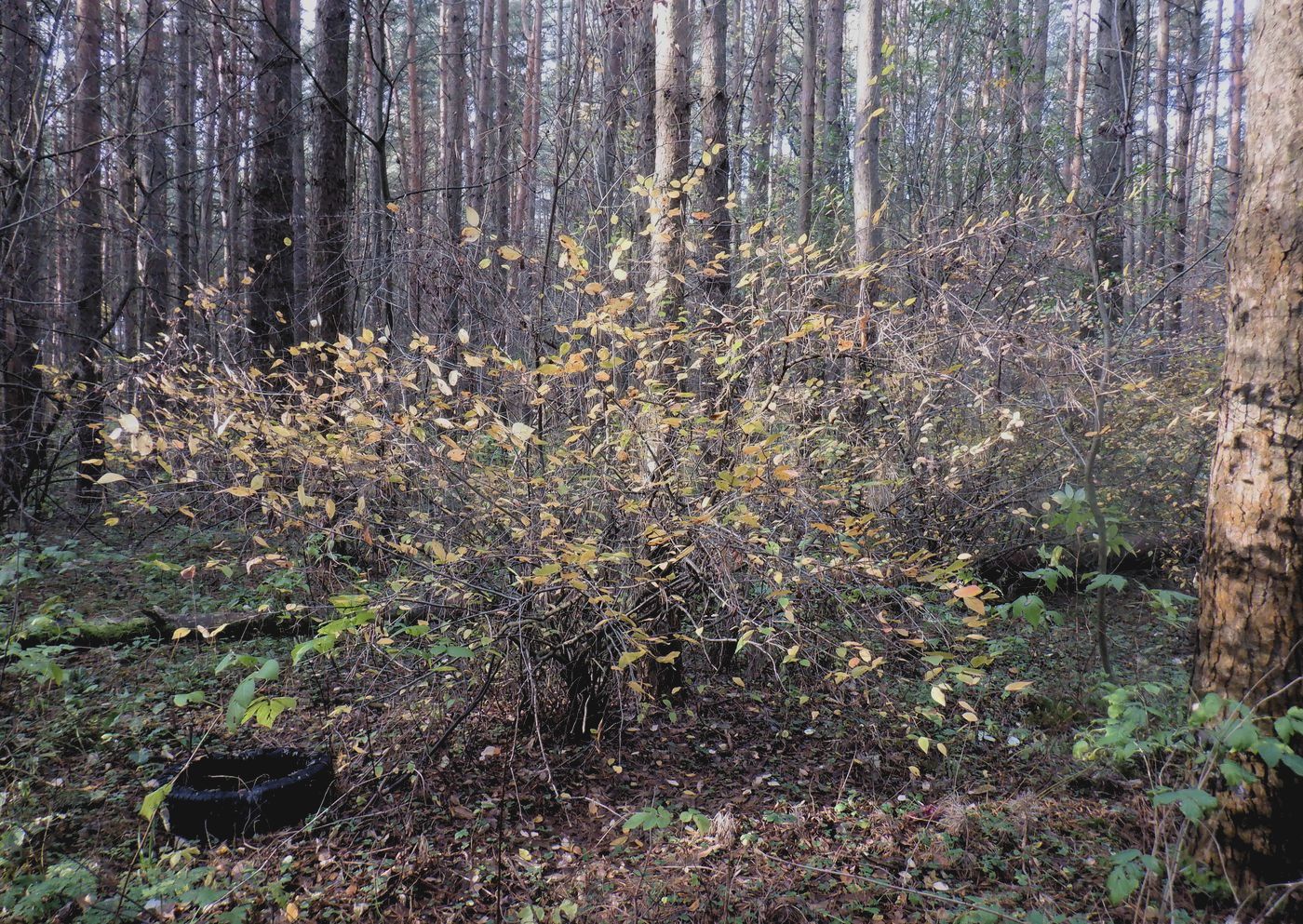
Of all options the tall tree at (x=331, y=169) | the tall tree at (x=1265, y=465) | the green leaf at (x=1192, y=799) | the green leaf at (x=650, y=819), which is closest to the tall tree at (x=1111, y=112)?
the tall tree at (x=1265, y=465)

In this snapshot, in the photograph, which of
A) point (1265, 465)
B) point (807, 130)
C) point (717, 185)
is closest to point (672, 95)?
point (717, 185)

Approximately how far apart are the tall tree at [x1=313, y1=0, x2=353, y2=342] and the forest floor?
3.09m

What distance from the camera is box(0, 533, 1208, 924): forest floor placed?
110 inches

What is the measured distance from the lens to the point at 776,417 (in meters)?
4.02

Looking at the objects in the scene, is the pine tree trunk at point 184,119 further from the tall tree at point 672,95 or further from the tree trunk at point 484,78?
the tall tree at point 672,95

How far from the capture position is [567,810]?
3.45m

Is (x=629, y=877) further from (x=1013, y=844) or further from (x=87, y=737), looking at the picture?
(x=87, y=737)

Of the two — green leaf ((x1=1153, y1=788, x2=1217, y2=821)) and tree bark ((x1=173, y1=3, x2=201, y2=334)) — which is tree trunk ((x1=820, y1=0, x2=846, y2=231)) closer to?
tree bark ((x1=173, y1=3, x2=201, y2=334))

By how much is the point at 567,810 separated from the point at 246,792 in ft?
4.35

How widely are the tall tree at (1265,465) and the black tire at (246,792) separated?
3.48 metres

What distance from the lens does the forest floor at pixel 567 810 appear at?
280 cm

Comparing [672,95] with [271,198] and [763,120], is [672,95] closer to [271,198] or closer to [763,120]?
[271,198]

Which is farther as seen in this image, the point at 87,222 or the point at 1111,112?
the point at 1111,112

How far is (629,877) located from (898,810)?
1358 millimetres
